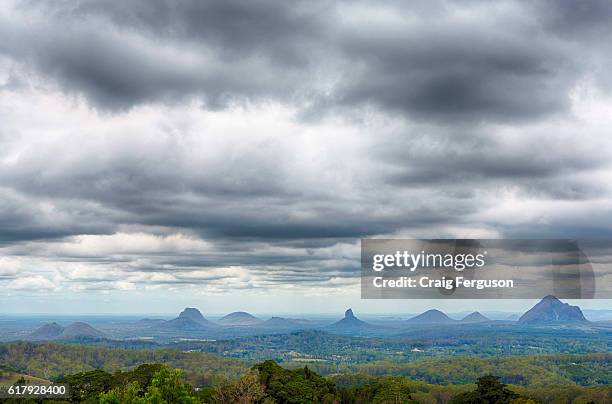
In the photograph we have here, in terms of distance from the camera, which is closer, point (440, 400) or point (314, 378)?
point (314, 378)

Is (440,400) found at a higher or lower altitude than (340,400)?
lower

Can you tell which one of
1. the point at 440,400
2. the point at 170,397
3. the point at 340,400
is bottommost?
the point at 440,400

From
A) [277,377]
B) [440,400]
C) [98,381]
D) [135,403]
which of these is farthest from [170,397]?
[440,400]

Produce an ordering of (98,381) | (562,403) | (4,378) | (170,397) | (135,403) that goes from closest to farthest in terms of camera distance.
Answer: (135,403)
(170,397)
(98,381)
(562,403)
(4,378)

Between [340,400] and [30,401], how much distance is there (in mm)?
54722

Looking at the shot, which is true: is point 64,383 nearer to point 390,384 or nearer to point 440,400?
point 390,384

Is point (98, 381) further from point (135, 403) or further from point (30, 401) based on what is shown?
point (135, 403)

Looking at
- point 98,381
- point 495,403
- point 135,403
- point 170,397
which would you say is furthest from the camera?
point 98,381

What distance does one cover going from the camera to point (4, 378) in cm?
19012

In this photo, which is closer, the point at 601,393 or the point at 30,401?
the point at 30,401

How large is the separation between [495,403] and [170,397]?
2213 inches

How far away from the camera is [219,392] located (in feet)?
315

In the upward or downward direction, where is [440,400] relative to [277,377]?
downward

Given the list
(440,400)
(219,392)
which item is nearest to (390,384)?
(219,392)
